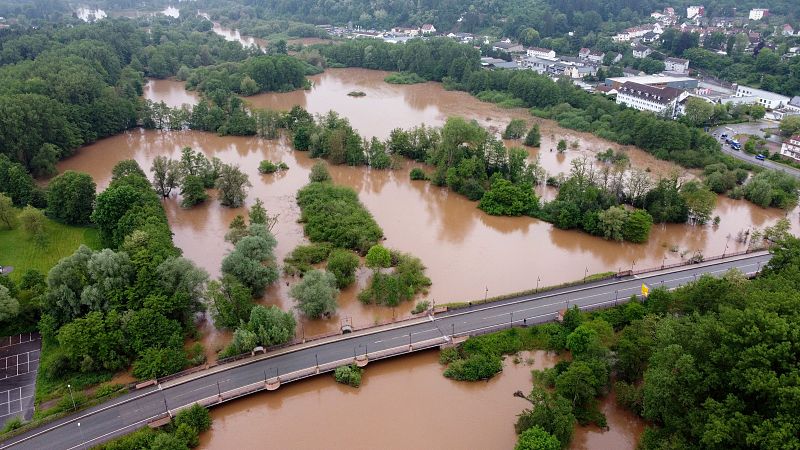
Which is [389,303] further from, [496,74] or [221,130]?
[496,74]

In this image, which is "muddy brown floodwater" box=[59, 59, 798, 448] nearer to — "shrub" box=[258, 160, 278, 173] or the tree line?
"shrub" box=[258, 160, 278, 173]

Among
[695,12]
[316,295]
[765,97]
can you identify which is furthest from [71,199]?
[695,12]

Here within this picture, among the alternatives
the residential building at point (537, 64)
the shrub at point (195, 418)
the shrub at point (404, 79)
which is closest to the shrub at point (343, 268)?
the shrub at point (195, 418)

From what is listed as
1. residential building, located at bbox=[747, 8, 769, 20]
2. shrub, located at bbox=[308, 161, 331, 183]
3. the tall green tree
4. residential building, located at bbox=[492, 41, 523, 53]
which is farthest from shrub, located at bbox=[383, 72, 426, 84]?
residential building, located at bbox=[747, 8, 769, 20]

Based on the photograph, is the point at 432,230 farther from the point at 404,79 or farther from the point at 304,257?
the point at 404,79

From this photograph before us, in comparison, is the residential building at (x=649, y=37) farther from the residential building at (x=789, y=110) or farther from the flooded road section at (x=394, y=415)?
the flooded road section at (x=394, y=415)
